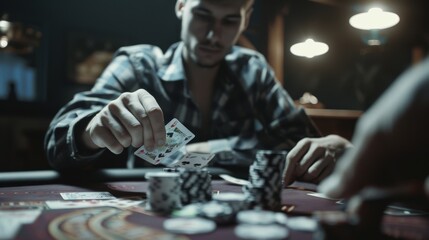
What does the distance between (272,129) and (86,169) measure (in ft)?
4.63

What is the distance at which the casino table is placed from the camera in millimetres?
944

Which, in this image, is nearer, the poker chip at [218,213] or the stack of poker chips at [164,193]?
the poker chip at [218,213]

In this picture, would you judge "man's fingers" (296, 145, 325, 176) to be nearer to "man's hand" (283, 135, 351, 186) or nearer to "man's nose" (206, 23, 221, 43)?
"man's hand" (283, 135, 351, 186)

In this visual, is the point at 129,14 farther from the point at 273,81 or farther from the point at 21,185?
the point at 21,185

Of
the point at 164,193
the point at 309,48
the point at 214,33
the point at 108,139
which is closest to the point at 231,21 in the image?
the point at 214,33

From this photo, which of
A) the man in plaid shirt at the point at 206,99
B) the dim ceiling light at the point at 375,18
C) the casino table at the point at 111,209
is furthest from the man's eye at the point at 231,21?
the dim ceiling light at the point at 375,18

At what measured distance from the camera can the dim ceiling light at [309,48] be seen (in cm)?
548

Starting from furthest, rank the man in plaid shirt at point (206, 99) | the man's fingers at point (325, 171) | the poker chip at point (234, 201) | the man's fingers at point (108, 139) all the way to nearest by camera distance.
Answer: the man in plaid shirt at point (206, 99) < the man's fingers at point (325, 171) < the man's fingers at point (108, 139) < the poker chip at point (234, 201)

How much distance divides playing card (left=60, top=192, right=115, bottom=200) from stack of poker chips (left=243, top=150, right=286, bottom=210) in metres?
0.54

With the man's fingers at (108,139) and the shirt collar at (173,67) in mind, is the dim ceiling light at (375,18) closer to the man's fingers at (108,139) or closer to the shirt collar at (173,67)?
the shirt collar at (173,67)

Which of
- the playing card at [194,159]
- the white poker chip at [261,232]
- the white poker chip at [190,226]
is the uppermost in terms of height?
the playing card at [194,159]

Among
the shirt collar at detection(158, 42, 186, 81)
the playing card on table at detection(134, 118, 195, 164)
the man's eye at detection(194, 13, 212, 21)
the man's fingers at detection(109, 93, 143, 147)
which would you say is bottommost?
the playing card on table at detection(134, 118, 195, 164)

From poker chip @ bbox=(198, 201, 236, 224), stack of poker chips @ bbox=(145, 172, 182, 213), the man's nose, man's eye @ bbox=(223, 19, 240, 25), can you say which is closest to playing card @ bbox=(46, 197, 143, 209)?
stack of poker chips @ bbox=(145, 172, 182, 213)

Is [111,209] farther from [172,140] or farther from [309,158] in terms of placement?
[309,158]
